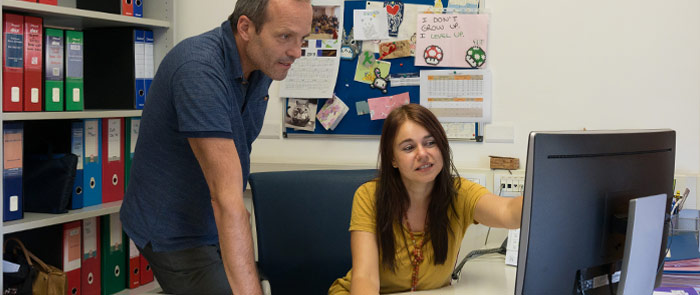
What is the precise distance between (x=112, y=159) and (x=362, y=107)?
3.54 ft

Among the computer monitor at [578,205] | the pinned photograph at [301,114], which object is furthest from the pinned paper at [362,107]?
the computer monitor at [578,205]

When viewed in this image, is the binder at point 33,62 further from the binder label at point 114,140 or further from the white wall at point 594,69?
the white wall at point 594,69

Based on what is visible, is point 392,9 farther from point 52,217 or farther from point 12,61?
point 52,217

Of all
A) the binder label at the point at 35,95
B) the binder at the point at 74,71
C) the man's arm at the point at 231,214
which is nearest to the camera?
the man's arm at the point at 231,214

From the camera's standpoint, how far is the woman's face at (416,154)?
1728 millimetres

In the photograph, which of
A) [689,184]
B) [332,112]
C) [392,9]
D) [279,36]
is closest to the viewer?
[279,36]

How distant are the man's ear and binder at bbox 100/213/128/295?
4.91 ft

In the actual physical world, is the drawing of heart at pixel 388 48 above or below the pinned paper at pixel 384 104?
above

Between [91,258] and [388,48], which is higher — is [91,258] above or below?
below

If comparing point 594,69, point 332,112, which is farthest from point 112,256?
point 594,69

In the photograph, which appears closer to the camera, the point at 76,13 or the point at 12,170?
the point at 12,170

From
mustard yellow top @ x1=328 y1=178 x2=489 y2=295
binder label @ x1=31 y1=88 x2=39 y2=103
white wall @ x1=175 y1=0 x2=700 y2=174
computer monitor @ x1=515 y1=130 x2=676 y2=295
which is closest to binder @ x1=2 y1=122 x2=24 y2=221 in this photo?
binder label @ x1=31 y1=88 x2=39 y2=103

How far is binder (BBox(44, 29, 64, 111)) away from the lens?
2.47 metres

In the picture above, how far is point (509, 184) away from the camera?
259cm
